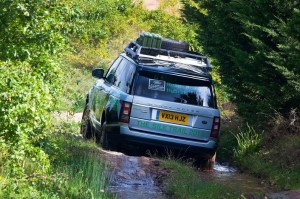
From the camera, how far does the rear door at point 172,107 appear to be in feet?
38.3

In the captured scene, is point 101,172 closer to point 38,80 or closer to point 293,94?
point 38,80

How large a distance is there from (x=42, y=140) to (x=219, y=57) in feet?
26.8

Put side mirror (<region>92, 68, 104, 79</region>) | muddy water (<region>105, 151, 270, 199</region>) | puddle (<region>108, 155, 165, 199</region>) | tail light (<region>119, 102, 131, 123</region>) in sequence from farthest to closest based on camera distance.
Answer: side mirror (<region>92, 68, 104, 79</region>), tail light (<region>119, 102, 131, 123</region>), muddy water (<region>105, 151, 270, 199</region>), puddle (<region>108, 155, 165, 199</region>)

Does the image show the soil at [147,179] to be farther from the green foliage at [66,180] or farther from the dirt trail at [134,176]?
the green foliage at [66,180]

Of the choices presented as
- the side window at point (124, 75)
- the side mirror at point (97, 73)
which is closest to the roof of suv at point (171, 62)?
the side window at point (124, 75)

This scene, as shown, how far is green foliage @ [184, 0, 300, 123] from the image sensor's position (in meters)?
12.4

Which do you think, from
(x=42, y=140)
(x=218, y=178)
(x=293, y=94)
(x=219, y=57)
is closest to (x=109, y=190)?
(x=42, y=140)

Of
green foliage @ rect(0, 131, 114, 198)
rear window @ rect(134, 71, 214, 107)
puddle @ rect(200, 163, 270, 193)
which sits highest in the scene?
rear window @ rect(134, 71, 214, 107)

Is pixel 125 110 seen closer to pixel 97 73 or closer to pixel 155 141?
pixel 155 141

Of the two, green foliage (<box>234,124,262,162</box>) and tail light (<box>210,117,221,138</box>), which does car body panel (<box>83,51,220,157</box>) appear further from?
green foliage (<box>234,124,262,162</box>)

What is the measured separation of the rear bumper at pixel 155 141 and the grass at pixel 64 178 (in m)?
0.85

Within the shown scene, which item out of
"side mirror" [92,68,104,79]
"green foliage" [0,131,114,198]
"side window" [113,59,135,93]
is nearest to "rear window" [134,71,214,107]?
"side window" [113,59,135,93]

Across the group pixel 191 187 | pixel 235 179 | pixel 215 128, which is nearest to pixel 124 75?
pixel 215 128

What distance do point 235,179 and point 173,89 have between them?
1.86 meters
